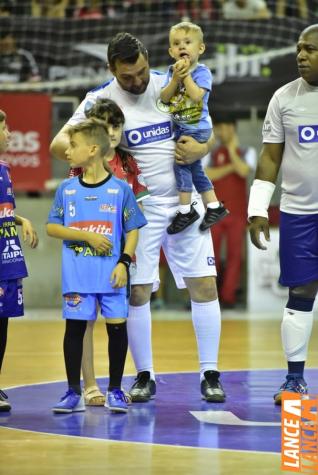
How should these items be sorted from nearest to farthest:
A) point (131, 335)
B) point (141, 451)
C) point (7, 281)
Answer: point (141, 451) < point (7, 281) < point (131, 335)

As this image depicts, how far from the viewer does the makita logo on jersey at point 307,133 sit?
6.23m

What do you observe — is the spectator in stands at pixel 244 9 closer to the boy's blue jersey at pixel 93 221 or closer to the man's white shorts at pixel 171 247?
the man's white shorts at pixel 171 247

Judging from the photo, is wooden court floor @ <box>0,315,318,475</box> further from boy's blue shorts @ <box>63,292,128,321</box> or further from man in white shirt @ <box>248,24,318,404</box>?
man in white shirt @ <box>248,24,318,404</box>

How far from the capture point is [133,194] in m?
6.12

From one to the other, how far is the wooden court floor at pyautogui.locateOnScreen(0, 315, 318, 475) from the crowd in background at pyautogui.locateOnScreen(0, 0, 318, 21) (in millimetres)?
4502

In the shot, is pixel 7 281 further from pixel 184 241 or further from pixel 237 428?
pixel 237 428

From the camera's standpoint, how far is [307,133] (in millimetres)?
6234

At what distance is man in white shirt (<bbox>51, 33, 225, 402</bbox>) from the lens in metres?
6.50

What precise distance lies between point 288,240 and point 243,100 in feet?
25.7

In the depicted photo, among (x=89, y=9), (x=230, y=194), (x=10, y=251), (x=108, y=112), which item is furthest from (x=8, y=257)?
(x=89, y=9)

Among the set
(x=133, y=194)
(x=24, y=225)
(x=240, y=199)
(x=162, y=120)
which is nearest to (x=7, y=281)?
(x=24, y=225)

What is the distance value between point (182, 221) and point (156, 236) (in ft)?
0.62

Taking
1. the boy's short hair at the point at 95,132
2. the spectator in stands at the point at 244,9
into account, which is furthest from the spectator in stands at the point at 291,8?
the boy's short hair at the point at 95,132

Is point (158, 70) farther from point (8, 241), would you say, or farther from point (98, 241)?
point (98, 241)
